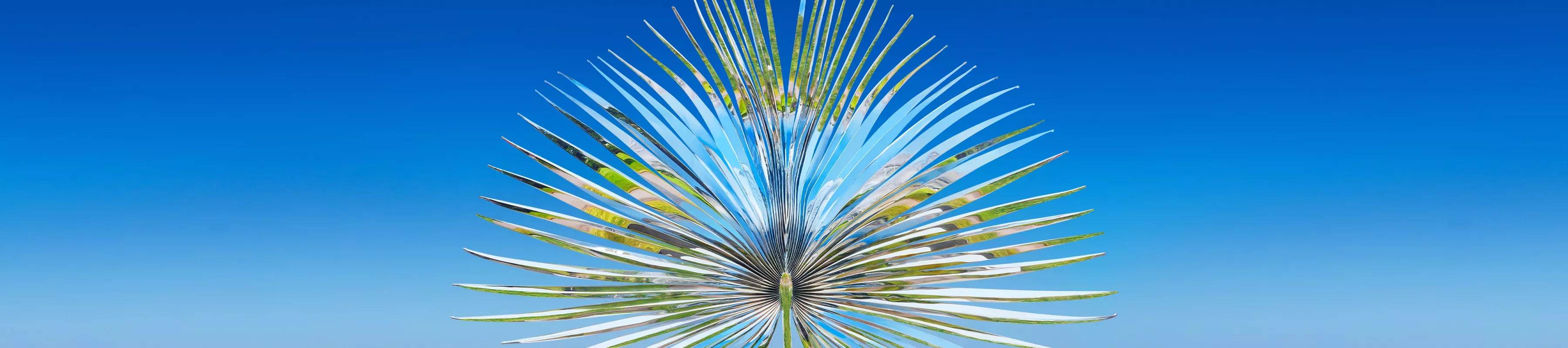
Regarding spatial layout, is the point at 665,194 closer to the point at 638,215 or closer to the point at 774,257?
the point at 638,215

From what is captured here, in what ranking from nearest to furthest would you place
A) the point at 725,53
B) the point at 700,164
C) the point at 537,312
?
the point at 537,312 → the point at 700,164 → the point at 725,53

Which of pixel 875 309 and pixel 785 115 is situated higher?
pixel 785 115

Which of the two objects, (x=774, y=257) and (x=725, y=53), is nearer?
(x=774, y=257)

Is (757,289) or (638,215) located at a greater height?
(638,215)

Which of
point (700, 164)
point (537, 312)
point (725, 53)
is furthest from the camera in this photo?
point (725, 53)

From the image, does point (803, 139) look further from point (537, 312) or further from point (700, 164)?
point (537, 312)

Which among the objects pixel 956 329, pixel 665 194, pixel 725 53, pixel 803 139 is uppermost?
pixel 725 53

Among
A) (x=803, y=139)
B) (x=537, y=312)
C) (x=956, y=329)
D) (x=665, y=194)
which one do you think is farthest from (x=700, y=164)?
(x=956, y=329)

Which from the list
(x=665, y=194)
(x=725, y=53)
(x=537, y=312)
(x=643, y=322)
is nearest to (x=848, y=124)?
(x=725, y=53)

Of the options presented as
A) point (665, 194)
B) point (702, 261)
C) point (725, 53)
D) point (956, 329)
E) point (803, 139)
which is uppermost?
point (725, 53)
